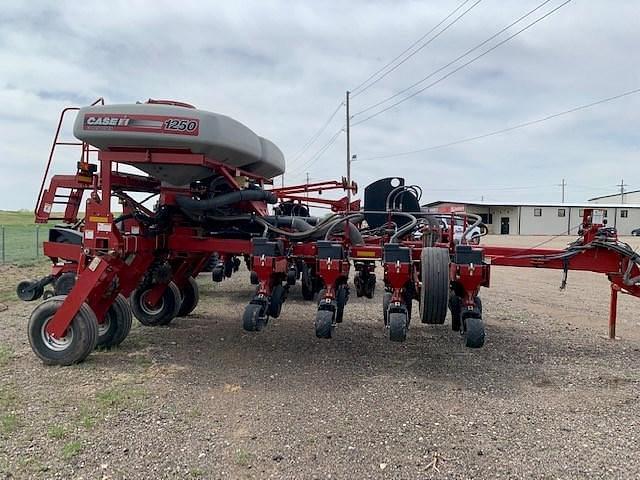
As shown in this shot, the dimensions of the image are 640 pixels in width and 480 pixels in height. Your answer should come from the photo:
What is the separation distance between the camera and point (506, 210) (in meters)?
58.7

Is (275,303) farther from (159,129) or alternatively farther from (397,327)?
(159,129)

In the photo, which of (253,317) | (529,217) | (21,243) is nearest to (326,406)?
(253,317)

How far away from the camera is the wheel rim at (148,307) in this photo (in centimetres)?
746

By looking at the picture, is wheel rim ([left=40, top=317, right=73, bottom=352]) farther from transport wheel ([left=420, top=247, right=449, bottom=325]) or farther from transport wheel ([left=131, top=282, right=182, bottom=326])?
transport wheel ([left=420, top=247, right=449, bottom=325])

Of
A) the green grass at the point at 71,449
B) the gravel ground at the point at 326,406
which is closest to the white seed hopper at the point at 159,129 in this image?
the gravel ground at the point at 326,406

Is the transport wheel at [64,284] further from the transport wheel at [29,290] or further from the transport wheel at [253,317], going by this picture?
the transport wheel at [253,317]

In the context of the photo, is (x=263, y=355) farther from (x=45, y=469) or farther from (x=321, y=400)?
(x=45, y=469)

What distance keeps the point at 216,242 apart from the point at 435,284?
2603 millimetres

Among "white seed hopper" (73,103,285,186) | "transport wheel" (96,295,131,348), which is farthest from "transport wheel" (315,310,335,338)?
"transport wheel" (96,295,131,348)

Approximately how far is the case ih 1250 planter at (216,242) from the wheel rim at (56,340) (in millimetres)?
15

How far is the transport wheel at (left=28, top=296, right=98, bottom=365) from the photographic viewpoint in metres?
5.32

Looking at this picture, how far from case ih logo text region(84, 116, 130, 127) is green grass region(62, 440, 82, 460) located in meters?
3.00

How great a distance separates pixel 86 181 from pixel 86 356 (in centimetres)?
188

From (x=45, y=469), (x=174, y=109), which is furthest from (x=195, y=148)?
(x=45, y=469)
